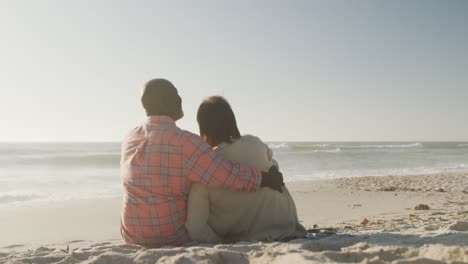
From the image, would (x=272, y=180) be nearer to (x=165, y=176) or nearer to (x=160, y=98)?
(x=165, y=176)

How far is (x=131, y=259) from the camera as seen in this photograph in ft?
9.47

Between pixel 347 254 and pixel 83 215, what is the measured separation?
249 inches

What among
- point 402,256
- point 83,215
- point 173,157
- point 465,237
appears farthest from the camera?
point 83,215

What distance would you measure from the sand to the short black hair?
42.8 inches

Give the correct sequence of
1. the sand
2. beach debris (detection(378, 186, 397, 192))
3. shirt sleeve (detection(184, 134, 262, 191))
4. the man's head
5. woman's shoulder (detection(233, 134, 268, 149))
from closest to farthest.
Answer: the sand, shirt sleeve (detection(184, 134, 262, 191)), the man's head, woman's shoulder (detection(233, 134, 268, 149)), beach debris (detection(378, 186, 397, 192))

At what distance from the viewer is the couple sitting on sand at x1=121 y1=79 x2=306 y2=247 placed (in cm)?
338

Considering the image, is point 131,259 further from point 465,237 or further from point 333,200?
point 333,200

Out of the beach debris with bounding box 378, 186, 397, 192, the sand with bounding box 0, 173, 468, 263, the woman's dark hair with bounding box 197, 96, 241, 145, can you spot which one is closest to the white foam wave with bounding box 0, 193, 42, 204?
the sand with bounding box 0, 173, 468, 263

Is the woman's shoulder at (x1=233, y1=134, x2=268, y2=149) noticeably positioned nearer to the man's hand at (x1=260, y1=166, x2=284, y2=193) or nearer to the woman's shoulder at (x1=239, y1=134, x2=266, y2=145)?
the woman's shoulder at (x1=239, y1=134, x2=266, y2=145)

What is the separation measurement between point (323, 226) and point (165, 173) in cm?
366

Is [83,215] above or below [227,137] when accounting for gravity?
below

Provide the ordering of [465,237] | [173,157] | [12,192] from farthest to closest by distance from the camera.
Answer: [12,192], [173,157], [465,237]

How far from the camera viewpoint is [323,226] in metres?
6.38

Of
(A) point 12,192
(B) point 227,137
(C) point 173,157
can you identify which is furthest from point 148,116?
(A) point 12,192
